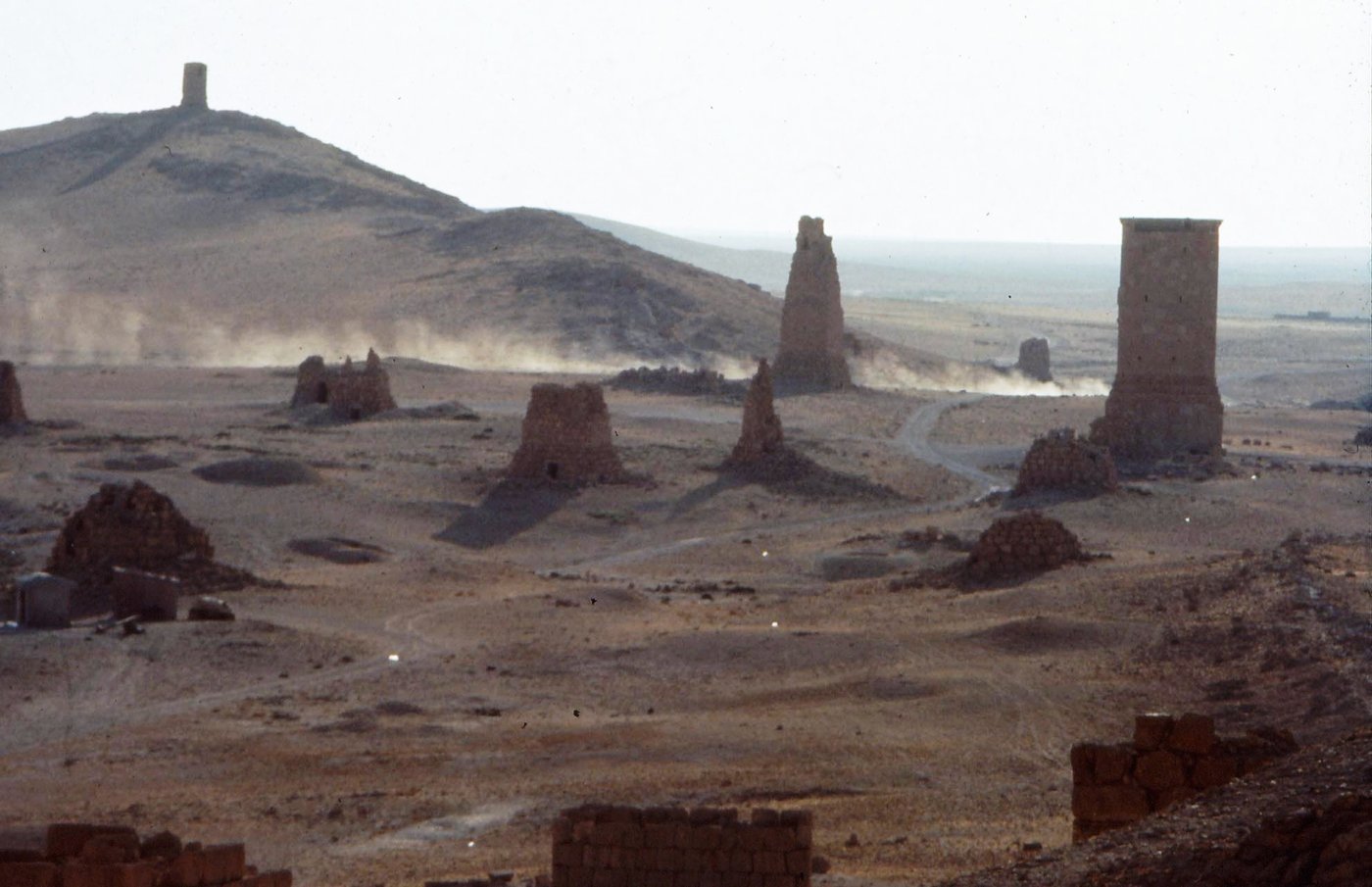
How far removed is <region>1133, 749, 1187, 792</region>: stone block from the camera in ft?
31.8

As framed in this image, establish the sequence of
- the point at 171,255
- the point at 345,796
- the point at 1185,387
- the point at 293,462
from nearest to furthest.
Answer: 1. the point at 345,796
2. the point at 293,462
3. the point at 1185,387
4. the point at 171,255

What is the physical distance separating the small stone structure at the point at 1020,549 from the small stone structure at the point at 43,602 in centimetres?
950

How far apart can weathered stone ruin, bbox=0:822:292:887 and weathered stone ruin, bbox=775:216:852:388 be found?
3704 cm

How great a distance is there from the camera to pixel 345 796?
49.0ft

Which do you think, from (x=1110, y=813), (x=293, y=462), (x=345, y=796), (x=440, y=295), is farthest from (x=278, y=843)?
(x=440, y=295)

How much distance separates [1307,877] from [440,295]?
67.7m

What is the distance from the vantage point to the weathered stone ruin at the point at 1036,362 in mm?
62688

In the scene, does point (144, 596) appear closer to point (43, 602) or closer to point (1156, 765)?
point (43, 602)

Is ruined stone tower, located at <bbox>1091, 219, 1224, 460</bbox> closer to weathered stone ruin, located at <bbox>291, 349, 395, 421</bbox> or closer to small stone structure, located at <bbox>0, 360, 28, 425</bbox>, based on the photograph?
weathered stone ruin, located at <bbox>291, 349, 395, 421</bbox>

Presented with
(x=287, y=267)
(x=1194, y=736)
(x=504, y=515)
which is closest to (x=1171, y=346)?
(x=504, y=515)

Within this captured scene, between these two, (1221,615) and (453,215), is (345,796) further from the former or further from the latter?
(453,215)

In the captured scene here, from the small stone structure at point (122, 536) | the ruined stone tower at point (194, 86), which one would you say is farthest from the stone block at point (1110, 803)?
the ruined stone tower at point (194, 86)

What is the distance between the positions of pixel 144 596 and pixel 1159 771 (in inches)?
560

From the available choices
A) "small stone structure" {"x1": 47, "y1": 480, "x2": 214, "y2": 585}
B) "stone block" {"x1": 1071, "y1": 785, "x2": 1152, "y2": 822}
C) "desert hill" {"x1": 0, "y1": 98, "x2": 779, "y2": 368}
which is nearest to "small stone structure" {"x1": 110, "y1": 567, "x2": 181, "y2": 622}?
"small stone structure" {"x1": 47, "y1": 480, "x2": 214, "y2": 585}
